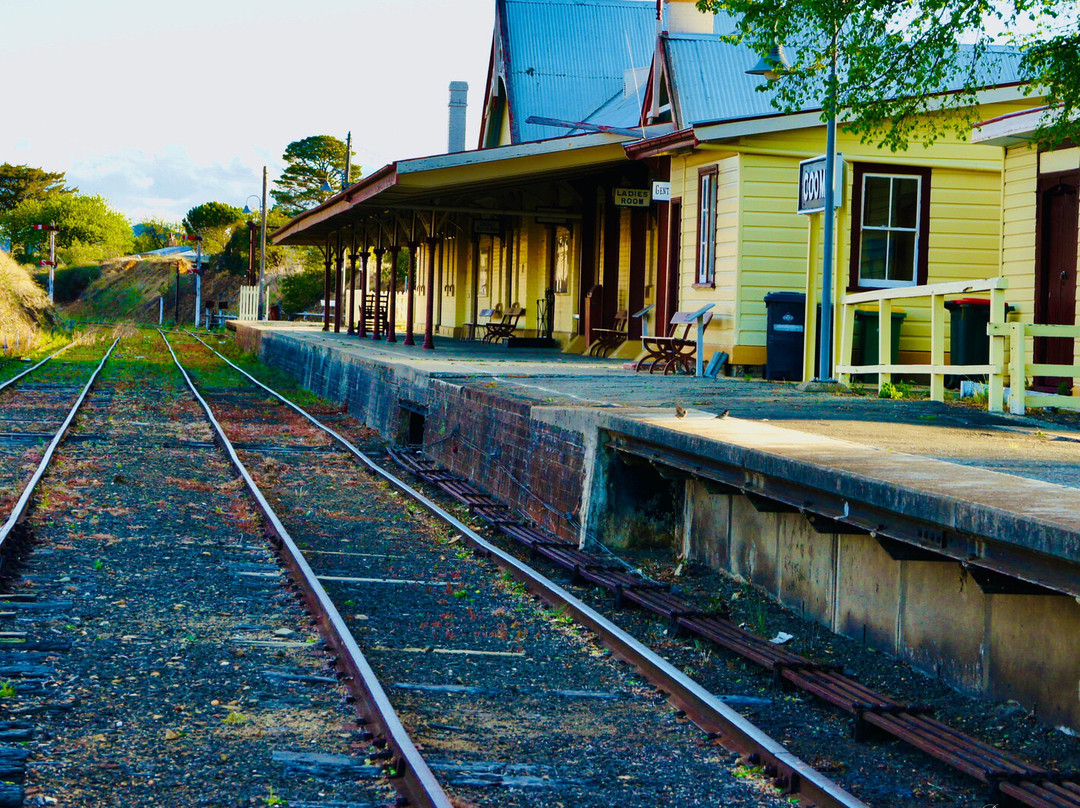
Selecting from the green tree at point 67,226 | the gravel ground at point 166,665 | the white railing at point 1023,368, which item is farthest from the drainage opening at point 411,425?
the green tree at point 67,226

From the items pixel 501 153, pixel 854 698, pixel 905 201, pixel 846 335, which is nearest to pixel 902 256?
pixel 905 201

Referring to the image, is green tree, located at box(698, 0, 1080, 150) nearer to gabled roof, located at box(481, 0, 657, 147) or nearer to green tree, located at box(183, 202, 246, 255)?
gabled roof, located at box(481, 0, 657, 147)

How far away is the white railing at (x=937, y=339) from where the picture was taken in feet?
33.2

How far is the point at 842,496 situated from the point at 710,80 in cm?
1535

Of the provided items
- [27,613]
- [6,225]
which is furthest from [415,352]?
[6,225]

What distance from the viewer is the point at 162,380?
25281 mm

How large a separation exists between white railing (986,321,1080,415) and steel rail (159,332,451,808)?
5647mm

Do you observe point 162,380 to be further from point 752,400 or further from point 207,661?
point 207,661

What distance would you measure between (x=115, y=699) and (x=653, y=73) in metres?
17.4

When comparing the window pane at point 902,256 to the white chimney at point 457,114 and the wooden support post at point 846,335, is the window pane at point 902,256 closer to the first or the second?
the wooden support post at point 846,335

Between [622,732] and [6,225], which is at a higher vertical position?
[6,225]

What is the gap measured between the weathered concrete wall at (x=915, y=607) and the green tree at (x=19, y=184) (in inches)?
4432

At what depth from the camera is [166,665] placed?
568cm

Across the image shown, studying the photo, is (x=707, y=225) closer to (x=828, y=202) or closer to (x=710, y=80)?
(x=710, y=80)
